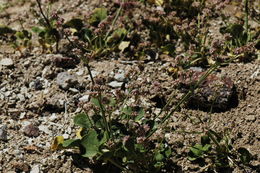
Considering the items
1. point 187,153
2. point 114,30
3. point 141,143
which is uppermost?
point 114,30

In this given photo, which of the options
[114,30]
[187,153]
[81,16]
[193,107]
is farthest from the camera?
[81,16]

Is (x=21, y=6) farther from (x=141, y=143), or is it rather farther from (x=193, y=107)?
(x=141, y=143)

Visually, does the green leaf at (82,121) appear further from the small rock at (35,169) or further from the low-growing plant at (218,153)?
the low-growing plant at (218,153)

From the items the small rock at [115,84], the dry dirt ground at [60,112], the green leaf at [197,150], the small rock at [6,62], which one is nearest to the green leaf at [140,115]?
the dry dirt ground at [60,112]

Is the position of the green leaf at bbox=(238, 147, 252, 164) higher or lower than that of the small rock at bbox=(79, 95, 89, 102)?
lower

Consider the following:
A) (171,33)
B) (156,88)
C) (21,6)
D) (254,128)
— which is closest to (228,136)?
(254,128)

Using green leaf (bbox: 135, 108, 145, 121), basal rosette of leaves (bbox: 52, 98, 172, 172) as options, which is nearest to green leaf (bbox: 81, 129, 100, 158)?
basal rosette of leaves (bbox: 52, 98, 172, 172)

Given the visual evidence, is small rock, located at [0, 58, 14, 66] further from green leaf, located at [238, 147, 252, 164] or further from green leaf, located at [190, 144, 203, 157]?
green leaf, located at [238, 147, 252, 164]
